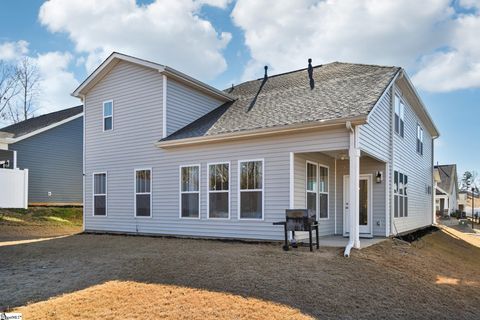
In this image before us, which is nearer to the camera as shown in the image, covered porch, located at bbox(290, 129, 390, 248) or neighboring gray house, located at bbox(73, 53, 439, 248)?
neighboring gray house, located at bbox(73, 53, 439, 248)

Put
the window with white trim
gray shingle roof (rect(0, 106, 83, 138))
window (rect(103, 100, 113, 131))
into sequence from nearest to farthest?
the window with white trim, window (rect(103, 100, 113, 131)), gray shingle roof (rect(0, 106, 83, 138))

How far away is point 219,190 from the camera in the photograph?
11977mm

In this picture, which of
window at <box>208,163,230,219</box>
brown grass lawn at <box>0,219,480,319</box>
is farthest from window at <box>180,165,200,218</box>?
brown grass lawn at <box>0,219,480,319</box>

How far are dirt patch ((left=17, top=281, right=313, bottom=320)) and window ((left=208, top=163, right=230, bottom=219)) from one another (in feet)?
18.2

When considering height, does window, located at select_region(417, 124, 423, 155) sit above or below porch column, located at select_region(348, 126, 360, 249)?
above

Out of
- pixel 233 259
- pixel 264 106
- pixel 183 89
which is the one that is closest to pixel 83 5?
pixel 183 89

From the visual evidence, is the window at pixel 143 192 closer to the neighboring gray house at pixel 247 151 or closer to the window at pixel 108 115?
the neighboring gray house at pixel 247 151

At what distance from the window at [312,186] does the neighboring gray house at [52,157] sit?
15496mm

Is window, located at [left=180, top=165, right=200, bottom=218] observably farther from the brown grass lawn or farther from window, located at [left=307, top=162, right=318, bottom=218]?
window, located at [left=307, top=162, right=318, bottom=218]

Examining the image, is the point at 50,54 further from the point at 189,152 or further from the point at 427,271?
the point at 427,271

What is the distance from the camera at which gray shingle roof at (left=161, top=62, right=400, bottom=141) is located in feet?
35.0

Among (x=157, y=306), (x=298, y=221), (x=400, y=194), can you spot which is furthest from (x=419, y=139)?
(x=157, y=306)

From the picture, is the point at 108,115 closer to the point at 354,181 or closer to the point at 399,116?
the point at 354,181

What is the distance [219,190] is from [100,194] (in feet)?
17.8
